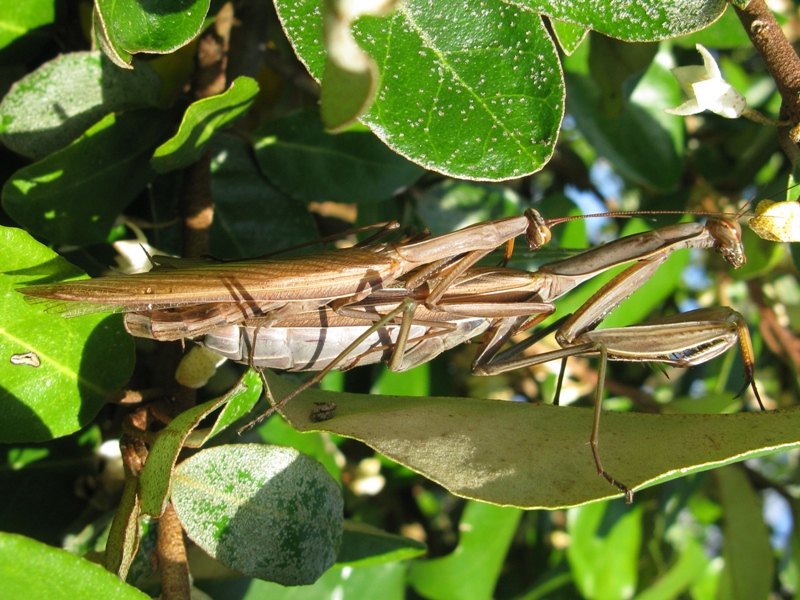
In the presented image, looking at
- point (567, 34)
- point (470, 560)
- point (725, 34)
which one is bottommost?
point (470, 560)

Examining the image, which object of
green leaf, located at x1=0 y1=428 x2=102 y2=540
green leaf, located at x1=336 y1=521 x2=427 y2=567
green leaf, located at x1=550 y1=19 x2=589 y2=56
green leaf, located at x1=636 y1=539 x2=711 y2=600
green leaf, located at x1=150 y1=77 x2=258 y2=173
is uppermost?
green leaf, located at x1=550 y1=19 x2=589 y2=56

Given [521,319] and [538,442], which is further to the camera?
[521,319]

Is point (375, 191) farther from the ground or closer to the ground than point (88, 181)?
closer to the ground

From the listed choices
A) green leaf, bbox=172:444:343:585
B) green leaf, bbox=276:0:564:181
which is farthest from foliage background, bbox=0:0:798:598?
green leaf, bbox=172:444:343:585

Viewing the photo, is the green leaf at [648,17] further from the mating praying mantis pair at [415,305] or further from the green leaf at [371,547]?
the green leaf at [371,547]

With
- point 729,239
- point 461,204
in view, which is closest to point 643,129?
point 461,204

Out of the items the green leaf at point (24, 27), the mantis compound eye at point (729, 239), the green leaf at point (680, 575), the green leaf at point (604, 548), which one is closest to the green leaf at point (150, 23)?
the green leaf at point (24, 27)

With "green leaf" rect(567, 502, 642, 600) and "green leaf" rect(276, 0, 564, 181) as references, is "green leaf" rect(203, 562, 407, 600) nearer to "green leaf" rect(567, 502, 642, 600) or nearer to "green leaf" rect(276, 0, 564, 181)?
"green leaf" rect(567, 502, 642, 600)

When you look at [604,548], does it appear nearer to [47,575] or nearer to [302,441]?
[302,441]
